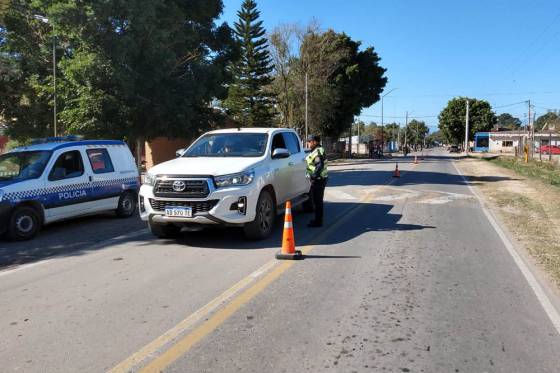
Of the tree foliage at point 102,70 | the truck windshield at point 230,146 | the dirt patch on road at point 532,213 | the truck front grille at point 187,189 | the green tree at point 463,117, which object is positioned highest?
the green tree at point 463,117

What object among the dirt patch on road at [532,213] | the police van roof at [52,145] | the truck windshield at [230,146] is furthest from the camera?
the police van roof at [52,145]

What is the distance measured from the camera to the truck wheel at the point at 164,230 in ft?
28.3

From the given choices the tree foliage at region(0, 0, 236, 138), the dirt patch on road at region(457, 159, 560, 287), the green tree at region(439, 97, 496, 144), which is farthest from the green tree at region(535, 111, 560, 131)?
the tree foliage at region(0, 0, 236, 138)

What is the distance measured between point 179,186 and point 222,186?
2.17ft

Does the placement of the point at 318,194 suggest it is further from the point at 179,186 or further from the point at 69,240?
the point at 69,240

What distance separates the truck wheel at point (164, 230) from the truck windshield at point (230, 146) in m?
1.47

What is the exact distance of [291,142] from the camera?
35.7 feet

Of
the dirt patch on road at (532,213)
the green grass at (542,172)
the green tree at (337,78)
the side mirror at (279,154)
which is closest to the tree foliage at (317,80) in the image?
the green tree at (337,78)

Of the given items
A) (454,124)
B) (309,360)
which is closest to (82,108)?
(309,360)

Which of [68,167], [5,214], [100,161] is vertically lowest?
[5,214]

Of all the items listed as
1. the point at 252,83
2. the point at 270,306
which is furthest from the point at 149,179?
the point at 252,83

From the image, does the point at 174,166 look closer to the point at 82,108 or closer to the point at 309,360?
the point at 309,360

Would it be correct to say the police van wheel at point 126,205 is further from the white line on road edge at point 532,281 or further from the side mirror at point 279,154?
the white line on road edge at point 532,281

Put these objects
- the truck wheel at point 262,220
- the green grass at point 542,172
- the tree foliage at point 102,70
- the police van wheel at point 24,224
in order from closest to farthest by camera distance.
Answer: the truck wheel at point 262,220 → the police van wheel at point 24,224 → the tree foliage at point 102,70 → the green grass at point 542,172
